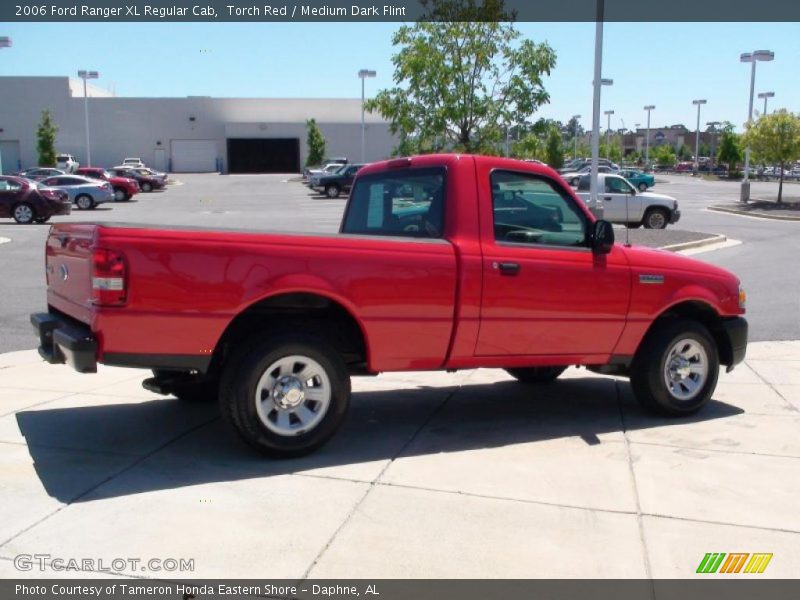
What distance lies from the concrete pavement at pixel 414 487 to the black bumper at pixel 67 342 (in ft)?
2.19

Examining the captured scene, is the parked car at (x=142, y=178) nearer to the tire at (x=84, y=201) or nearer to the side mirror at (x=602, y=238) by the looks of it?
the tire at (x=84, y=201)

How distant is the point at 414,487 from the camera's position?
17.1ft

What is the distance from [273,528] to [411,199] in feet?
9.31

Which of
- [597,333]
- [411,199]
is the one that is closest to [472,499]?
[597,333]

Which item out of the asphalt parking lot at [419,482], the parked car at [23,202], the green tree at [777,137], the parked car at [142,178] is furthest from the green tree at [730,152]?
the asphalt parking lot at [419,482]

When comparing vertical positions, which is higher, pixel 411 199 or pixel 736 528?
pixel 411 199

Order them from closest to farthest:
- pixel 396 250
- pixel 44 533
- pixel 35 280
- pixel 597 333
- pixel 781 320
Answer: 1. pixel 44 533
2. pixel 396 250
3. pixel 597 333
4. pixel 781 320
5. pixel 35 280

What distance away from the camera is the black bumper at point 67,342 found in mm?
5027

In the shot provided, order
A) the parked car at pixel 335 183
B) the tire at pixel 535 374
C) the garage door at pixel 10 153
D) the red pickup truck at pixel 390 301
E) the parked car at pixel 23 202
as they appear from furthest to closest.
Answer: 1. the garage door at pixel 10 153
2. the parked car at pixel 335 183
3. the parked car at pixel 23 202
4. the tire at pixel 535 374
5. the red pickup truck at pixel 390 301

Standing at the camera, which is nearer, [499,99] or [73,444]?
[73,444]

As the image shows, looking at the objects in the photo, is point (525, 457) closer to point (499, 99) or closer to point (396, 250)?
point (396, 250)

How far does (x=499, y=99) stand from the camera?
1518 cm

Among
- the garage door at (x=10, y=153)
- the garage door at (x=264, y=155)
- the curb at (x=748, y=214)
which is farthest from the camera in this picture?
the garage door at (x=264, y=155)

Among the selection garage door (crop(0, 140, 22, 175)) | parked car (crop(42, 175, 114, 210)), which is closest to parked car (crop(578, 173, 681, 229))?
parked car (crop(42, 175, 114, 210))
